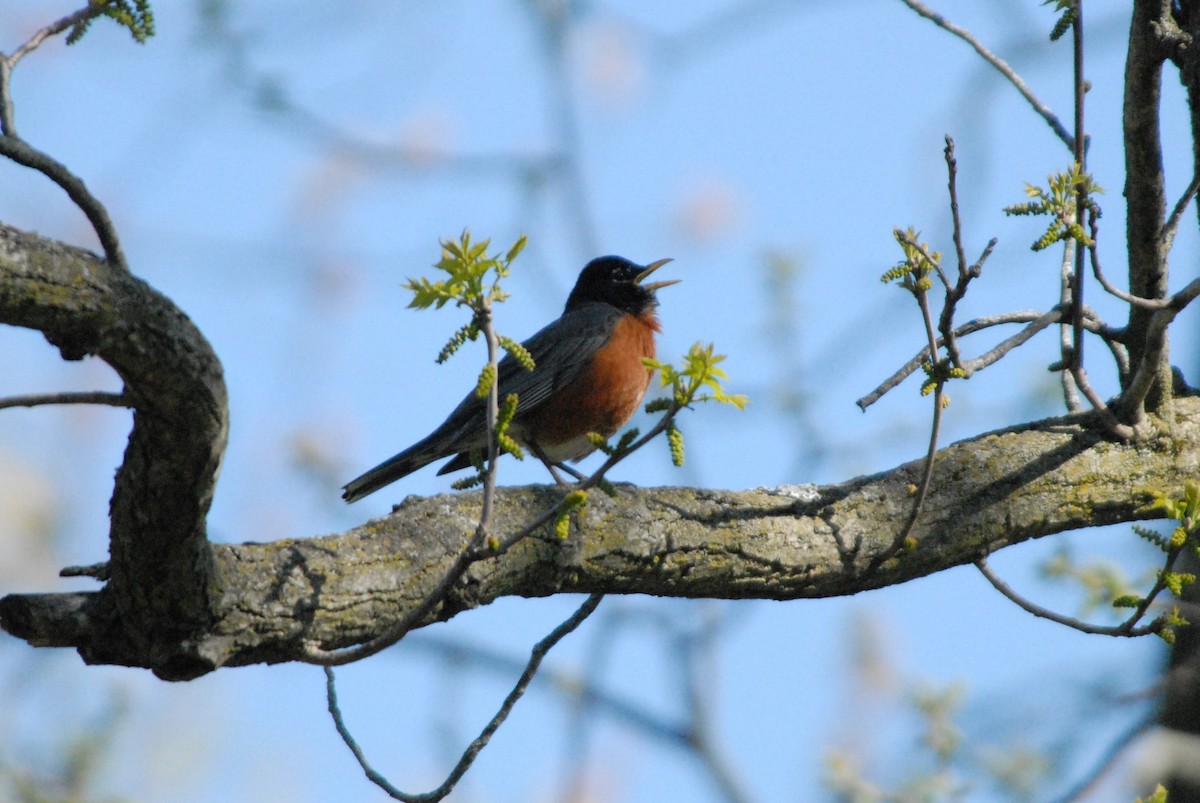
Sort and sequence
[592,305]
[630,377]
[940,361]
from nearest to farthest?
[940,361]
[630,377]
[592,305]

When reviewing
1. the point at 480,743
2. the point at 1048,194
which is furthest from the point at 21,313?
the point at 1048,194

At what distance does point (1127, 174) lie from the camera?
3469 millimetres

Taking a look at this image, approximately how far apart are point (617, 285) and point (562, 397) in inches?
65.9

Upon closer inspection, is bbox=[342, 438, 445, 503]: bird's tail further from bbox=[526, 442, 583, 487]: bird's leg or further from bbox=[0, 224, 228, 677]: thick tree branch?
bbox=[0, 224, 228, 677]: thick tree branch

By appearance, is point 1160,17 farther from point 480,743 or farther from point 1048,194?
point 480,743

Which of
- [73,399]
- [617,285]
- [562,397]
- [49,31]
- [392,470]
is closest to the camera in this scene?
[73,399]

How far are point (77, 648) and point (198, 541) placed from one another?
0.37 meters

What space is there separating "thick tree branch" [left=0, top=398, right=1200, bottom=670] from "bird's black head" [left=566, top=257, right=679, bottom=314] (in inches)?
148

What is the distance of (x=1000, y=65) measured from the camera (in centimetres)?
356

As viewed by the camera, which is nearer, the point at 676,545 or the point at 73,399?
the point at 73,399

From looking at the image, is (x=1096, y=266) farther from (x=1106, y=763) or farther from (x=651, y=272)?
(x=651, y=272)

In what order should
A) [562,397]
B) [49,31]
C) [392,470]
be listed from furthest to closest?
[562,397], [392,470], [49,31]

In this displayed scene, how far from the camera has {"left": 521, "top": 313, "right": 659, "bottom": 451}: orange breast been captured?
591cm

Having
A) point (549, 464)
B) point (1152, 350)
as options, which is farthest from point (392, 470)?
point (1152, 350)
